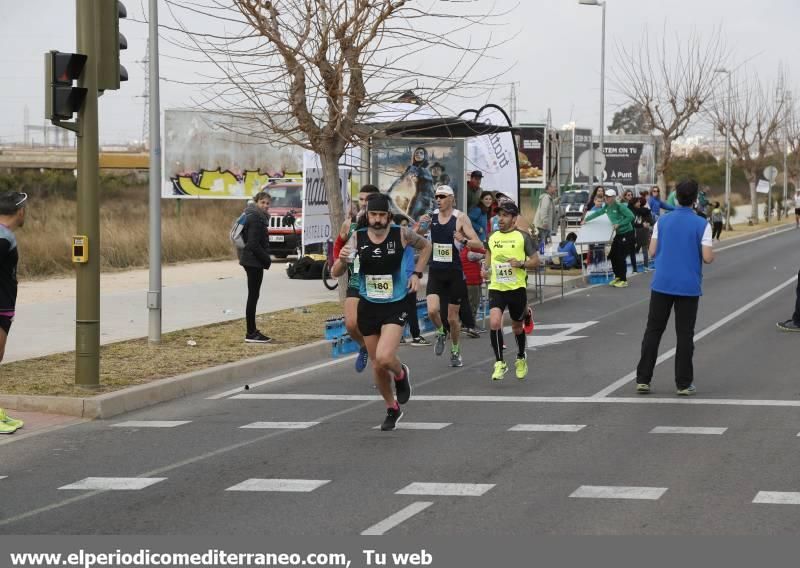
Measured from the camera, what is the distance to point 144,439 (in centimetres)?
1066

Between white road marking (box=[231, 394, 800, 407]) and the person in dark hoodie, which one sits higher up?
the person in dark hoodie

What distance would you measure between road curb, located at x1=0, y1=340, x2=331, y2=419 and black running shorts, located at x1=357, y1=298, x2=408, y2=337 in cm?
267

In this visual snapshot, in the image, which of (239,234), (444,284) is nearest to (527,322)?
(444,284)

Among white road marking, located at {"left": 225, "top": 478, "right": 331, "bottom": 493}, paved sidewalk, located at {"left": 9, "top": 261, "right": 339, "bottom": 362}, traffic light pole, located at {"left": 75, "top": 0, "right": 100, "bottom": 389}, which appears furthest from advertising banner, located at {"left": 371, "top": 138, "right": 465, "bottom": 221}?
white road marking, located at {"left": 225, "top": 478, "right": 331, "bottom": 493}

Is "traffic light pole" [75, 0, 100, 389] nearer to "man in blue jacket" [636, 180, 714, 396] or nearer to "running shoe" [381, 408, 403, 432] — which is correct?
"running shoe" [381, 408, 403, 432]

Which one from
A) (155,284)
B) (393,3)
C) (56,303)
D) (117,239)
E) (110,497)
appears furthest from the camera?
(117,239)

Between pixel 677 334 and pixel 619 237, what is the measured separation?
13959 mm

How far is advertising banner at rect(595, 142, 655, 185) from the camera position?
62031 millimetres

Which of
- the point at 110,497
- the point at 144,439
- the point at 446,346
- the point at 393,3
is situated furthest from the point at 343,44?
the point at 110,497

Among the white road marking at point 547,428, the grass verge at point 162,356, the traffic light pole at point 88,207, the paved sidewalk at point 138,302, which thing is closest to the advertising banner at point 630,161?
the paved sidewalk at point 138,302

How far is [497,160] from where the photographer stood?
83.3ft

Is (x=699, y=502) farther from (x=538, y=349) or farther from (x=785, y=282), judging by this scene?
(x=785, y=282)

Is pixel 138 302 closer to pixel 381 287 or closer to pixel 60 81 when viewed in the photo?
pixel 60 81

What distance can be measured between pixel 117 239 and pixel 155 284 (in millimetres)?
15857
